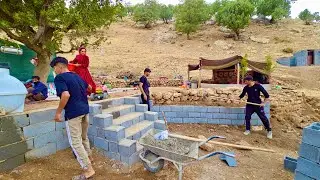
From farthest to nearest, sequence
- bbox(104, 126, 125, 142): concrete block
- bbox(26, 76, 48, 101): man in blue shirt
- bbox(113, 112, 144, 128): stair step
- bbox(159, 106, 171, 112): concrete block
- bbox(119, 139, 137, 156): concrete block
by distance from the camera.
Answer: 1. bbox(159, 106, 171, 112): concrete block
2. bbox(26, 76, 48, 101): man in blue shirt
3. bbox(113, 112, 144, 128): stair step
4. bbox(104, 126, 125, 142): concrete block
5. bbox(119, 139, 137, 156): concrete block

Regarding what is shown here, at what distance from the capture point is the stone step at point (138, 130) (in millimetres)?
5008

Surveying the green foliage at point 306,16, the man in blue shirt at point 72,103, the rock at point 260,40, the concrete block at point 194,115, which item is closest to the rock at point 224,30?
the rock at point 260,40

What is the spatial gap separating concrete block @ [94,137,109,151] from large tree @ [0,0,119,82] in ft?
14.7

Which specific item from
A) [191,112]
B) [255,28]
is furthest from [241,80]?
[255,28]

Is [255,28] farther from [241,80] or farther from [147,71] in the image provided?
[147,71]

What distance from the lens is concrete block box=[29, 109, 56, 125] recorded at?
4137 mm

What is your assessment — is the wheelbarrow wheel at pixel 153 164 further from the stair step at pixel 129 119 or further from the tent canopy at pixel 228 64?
the tent canopy at pixel 228 64

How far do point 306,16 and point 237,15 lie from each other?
58.8 feet

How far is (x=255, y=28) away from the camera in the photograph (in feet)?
118

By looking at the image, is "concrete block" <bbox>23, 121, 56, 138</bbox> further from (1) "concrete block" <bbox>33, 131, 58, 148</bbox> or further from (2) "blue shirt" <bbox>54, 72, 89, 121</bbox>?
(2) "blue shirt" <bbox>54, 72, 89, 121</bbox>

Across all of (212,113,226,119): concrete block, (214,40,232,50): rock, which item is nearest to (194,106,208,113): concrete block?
(212,113,226,119): concrete block

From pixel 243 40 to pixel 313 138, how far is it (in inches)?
1172

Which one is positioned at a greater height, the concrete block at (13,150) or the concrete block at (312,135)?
the concrete block at (312,135)

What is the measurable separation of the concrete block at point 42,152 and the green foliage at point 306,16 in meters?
43.8
